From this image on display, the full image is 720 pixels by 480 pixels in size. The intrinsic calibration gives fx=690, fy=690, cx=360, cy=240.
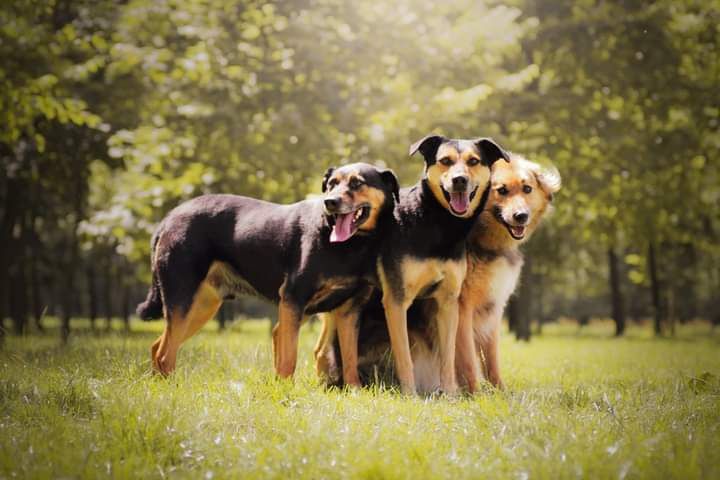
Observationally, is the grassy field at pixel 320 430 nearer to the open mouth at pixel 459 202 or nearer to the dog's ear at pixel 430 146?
the open mouth at pixel 459 202

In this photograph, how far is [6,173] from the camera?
1478cm

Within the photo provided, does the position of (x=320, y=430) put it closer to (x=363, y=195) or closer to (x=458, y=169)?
(x=363, y=195)

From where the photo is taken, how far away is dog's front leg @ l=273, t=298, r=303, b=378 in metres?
5.68

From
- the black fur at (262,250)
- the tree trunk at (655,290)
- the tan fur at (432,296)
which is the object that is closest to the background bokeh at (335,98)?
the black fur at (262,250)

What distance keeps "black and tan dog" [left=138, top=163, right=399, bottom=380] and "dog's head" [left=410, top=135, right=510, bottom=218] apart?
1.27 ft

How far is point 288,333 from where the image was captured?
224 inches

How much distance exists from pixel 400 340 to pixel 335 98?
25.1 ft

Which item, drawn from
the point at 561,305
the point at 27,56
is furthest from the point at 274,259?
the point at 561,305

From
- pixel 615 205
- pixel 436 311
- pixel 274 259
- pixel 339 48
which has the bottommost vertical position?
pixel 436 311

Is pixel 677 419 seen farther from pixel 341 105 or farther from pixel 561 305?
pixel 561 305

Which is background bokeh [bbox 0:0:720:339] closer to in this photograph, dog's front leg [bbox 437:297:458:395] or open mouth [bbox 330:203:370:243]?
open mouth [bbox 330:203:370:243]

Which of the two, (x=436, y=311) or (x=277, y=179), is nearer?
(x=436, y=311)

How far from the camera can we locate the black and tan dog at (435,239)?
5660 mm

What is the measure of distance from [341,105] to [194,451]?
944cm
